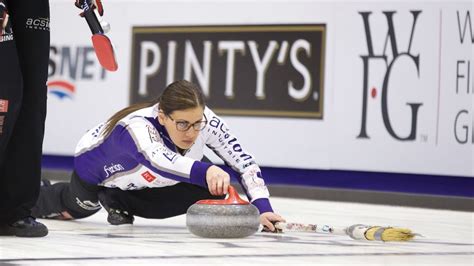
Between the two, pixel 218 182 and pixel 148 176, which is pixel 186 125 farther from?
pixel 218 182

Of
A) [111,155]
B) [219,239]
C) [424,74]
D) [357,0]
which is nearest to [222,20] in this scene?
[357,0]

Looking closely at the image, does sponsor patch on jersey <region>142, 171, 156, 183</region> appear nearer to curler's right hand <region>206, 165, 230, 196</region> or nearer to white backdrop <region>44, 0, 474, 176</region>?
curler's right hand <region>206, 165, 230, 196</region>

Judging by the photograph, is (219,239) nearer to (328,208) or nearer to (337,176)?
(328,208)

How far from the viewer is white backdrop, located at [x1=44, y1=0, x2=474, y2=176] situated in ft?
24.8

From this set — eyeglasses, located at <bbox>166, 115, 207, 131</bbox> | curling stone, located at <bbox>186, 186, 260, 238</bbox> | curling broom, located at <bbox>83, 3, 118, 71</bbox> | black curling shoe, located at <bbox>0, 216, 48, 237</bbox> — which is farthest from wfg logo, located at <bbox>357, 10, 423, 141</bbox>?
black curling shoe, located at <bbox>0, 216, 48, 237</bbox>

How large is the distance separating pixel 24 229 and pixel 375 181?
439 centimetres

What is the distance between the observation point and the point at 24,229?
3.97m

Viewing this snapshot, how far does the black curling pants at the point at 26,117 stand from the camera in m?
3.92

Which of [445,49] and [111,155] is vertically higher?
[445,49]

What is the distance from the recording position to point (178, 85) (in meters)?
4.43

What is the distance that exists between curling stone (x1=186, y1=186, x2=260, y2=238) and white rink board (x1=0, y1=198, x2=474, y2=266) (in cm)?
4

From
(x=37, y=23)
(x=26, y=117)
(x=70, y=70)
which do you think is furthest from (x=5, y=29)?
(x=70, y=70)

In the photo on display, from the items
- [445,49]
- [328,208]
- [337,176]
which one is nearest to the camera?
[328,208]

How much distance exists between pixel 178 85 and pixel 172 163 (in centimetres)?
42
